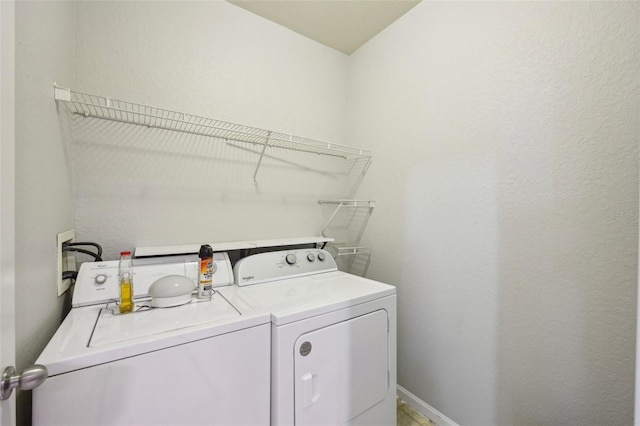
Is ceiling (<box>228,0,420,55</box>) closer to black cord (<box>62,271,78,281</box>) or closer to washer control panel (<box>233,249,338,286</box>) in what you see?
washer control panel (<box>233,249,338,286</box>)

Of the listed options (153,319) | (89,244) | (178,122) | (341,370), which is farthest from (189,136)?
(341,370)

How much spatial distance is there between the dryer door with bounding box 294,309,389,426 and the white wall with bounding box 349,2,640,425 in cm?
54

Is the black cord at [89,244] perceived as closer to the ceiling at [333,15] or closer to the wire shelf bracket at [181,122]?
the wire shelf bracket at [181,122]

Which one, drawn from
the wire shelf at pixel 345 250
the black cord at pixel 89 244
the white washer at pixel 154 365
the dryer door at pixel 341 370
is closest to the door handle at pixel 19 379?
the white washer at pixel 154 365

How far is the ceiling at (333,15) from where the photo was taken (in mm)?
1859

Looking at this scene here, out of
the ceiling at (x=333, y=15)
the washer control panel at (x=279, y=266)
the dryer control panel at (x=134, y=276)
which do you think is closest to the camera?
the dryer control panel at (x=134, y=276)

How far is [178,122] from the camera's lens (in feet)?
5.34

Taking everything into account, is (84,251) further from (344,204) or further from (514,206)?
(514,206)

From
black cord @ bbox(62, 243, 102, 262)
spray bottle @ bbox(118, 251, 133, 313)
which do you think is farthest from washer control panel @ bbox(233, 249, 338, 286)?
black cord @ bbox(62, 243, 102, 262)

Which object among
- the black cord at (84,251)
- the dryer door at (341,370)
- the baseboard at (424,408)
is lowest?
the baseboard at (424,408)

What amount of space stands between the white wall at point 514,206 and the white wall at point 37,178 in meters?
1.84

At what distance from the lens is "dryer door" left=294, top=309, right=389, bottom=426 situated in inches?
45.3

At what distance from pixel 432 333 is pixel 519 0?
190 centimetres

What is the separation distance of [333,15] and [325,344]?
2154mm
